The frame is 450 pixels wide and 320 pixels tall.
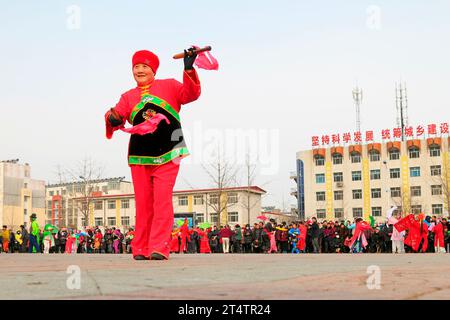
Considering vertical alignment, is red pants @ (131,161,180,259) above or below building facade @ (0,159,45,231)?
below

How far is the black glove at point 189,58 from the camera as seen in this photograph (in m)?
7.42

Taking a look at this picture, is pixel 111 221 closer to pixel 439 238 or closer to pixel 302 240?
pixel 302 240

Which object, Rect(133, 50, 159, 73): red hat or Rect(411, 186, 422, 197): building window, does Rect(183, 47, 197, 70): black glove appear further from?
Rect(411, 186, 422, 197): building window

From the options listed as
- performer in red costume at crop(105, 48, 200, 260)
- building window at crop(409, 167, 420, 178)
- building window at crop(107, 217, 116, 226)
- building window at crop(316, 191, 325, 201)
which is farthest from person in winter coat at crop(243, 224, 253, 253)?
building window at crop(107, 217, 116, 226)

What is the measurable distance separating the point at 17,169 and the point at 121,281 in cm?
11596

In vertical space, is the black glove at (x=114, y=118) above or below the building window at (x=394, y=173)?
below

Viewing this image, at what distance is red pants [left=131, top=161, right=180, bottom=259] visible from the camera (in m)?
7.71

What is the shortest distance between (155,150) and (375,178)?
76403 mm

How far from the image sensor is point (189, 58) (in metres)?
7.50

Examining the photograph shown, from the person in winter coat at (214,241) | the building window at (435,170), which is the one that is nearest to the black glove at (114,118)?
the person in winter coat at (214,241)

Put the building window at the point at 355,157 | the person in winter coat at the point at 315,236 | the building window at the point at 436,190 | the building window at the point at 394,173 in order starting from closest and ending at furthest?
the person in winter coat at the point at 315,236, the building window at the point at 436,190, the building window at the point at 394,173, the building window at the point at 355,157

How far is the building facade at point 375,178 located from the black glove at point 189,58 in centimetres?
7014

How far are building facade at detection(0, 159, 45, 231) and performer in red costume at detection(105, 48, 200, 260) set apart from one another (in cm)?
10424

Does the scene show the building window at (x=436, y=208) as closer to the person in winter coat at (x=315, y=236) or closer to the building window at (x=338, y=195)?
the building window at (x=338, y=195)
